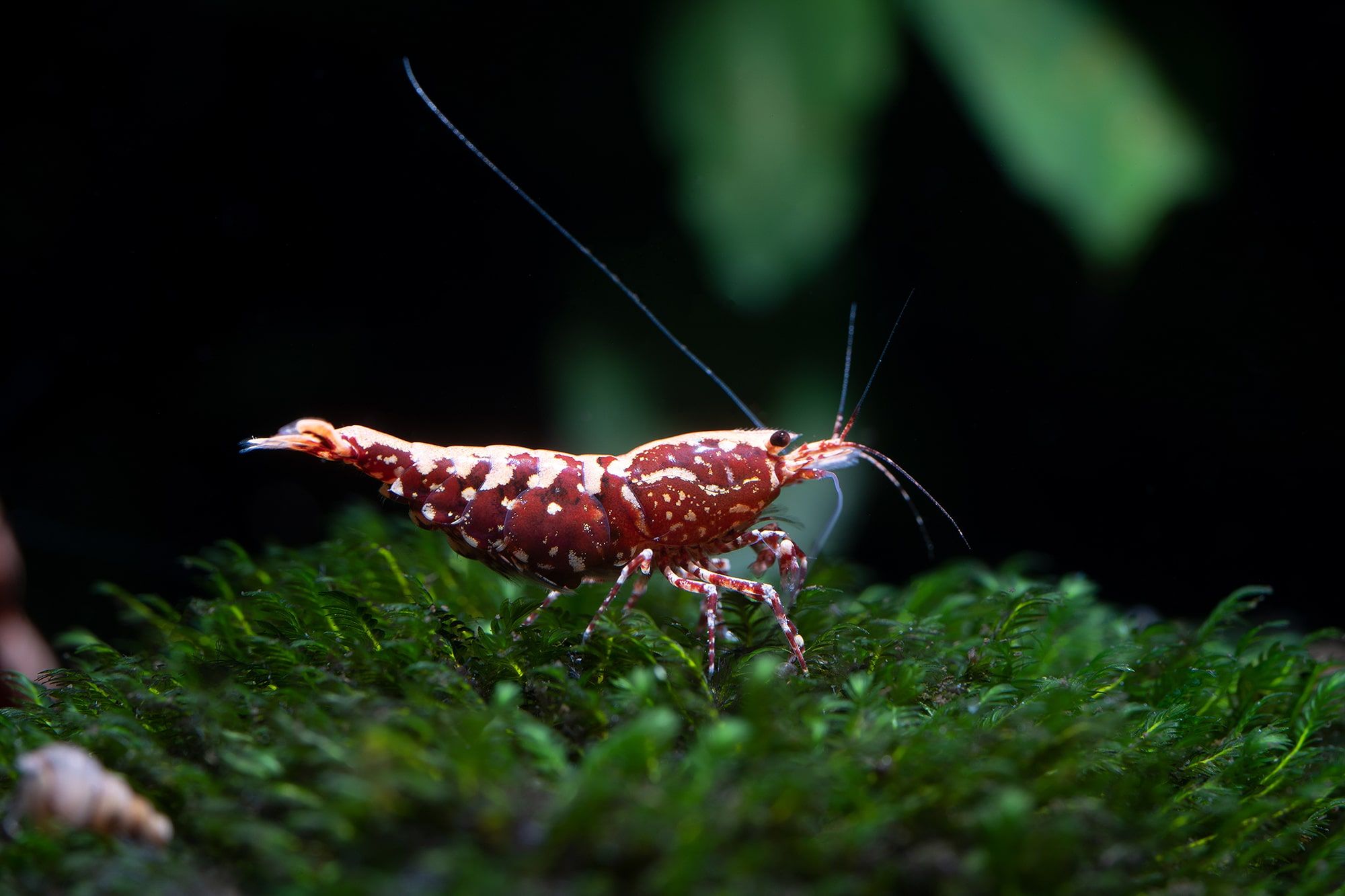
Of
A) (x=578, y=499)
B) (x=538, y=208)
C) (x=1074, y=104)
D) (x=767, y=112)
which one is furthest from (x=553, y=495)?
(x=1074, y=104)

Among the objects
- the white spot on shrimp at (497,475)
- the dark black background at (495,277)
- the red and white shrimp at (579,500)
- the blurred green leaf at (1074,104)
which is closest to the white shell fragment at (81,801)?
the red and white shrimp at (579,500)

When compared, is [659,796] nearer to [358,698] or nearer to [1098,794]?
[358,698]

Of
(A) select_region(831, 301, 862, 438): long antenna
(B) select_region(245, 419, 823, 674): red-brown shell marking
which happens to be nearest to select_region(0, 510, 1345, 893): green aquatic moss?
(B) select_region(245, 419, 823, 674): red-brown shell marking

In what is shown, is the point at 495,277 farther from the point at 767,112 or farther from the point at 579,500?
the point at 579,500

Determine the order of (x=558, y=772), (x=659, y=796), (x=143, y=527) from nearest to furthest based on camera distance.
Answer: (x=659, y=796) → (x=558, y=772) → (x=143, y=527)

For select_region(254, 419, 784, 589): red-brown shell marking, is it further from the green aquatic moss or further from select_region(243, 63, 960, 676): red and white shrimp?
the green aquatic moss

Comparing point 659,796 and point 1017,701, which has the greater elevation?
point 659,796

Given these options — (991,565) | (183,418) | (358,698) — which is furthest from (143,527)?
(991,565)

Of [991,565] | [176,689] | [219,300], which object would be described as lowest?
[991,565]
